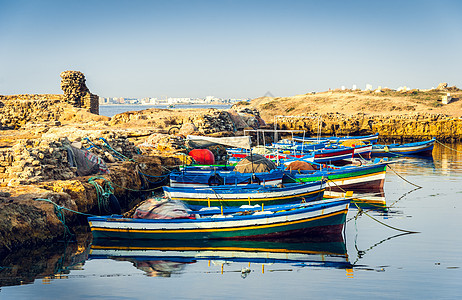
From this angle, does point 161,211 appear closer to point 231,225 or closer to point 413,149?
point 231,225

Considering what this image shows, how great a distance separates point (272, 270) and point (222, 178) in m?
8.96

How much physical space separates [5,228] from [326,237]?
28.7 ft

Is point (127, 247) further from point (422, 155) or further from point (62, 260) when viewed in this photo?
point (422, 155)

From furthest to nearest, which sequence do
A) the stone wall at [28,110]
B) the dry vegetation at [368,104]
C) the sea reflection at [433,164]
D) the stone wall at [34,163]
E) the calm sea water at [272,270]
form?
the dry vegetation at [368,104]
the stone wall at [28,110]
the sea reflection at [433,164]
the stone wall at [34,163]
the calm sea water at [272,270]

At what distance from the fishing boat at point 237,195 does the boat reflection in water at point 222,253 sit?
3.69m

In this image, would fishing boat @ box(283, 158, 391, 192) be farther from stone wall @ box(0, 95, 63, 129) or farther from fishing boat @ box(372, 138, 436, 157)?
stone wall @ box(0, 95, 63, 129)

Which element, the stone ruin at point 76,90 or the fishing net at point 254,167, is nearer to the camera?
the fishing net at point 254,167

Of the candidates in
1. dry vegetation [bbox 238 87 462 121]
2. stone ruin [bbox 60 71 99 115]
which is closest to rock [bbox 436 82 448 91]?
dry vegetation [bbox 238 87 462 121]

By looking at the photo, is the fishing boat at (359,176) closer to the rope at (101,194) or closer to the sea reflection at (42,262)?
the rope at (101,194)

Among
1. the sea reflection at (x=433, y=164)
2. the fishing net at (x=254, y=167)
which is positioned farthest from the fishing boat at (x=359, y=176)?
the fishing net at (x=254, y=167)

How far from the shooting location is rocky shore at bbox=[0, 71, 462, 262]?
12938mm

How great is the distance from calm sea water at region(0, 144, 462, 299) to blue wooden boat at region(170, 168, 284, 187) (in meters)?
4.91

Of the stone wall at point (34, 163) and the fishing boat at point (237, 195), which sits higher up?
the stone wall at point (34, 163)

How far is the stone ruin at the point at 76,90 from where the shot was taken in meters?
42.2
